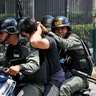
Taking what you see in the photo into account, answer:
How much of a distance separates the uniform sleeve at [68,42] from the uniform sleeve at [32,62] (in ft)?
1.77

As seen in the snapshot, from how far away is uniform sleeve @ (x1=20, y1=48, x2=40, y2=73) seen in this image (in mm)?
3853

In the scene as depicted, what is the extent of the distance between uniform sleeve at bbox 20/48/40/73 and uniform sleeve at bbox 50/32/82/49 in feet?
1.77

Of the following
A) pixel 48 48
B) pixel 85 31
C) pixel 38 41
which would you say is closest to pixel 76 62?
pixel 48 48

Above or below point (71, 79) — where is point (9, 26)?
above

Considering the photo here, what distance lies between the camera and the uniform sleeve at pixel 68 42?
450cm

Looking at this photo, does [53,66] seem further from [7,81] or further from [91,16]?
[91,16]

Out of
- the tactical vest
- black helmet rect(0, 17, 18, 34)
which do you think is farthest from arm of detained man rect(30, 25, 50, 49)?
the tactical vest

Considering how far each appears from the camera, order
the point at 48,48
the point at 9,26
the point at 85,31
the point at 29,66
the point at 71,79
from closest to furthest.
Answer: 1. the point at 29,66
2. the point at 48,48
3. the point at 9,26
4. the point at 71,79
5. the point at 85,31

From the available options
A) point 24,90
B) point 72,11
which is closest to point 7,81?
point 24,90

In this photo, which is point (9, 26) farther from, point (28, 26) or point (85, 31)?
point (85, 31)

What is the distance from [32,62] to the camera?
389 centimetres

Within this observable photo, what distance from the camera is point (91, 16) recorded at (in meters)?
13.0

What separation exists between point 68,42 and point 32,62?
874 millimetres

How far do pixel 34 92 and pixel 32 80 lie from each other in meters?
0.15
